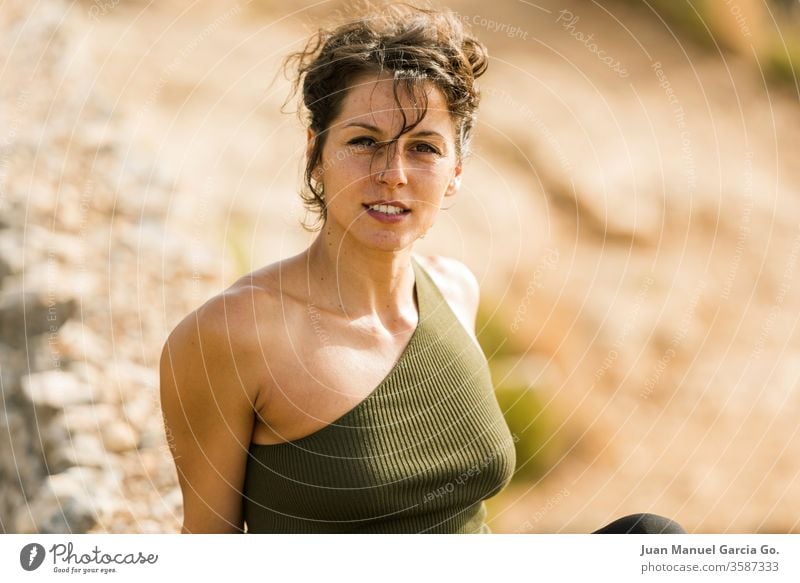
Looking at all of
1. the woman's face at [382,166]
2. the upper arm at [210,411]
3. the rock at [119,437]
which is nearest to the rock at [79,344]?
the rock at [119,437]

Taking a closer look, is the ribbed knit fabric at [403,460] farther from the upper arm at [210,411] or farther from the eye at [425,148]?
the eye at [425,148]

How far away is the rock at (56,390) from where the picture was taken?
2.11m

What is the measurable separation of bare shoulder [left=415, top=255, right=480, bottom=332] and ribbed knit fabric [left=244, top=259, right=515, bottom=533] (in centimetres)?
14

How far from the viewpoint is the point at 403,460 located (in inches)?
55.5

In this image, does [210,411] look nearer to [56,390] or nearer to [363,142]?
[363,142]

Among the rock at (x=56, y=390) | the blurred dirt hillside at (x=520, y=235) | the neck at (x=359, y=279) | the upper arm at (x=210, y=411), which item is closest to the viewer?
the upper arm at (x=210, y=411)

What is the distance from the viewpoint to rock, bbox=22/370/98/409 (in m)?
2.11

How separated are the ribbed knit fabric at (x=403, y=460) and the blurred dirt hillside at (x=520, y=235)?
63 cm

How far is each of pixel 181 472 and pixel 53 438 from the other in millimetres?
750

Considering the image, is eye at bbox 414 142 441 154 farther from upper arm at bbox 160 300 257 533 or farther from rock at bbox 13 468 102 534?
rock at bbox 13 468 102 534

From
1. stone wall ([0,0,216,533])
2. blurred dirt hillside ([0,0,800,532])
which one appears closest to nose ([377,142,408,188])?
blurred dirt hillside ([0,0,800,532])

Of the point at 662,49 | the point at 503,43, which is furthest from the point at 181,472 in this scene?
the point at 662,49

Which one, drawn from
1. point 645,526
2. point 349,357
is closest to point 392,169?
point 349,357
